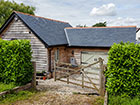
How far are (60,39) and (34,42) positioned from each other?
3.12 meters

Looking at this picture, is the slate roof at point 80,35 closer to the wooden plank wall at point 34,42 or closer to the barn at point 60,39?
the barn at point 60,39

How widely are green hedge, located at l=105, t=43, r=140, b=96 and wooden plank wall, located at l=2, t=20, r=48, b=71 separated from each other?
795cm

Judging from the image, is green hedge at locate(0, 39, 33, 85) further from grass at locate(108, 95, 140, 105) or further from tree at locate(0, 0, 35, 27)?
tree at locate(0, 0, 35, 27)

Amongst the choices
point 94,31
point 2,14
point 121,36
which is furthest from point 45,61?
point 2,14

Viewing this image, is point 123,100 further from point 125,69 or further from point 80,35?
point 80,35

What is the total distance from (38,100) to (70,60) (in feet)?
30.5

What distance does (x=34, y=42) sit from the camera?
13.4 meters

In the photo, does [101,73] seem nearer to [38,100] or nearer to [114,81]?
[114,81]

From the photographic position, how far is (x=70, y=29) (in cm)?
1792

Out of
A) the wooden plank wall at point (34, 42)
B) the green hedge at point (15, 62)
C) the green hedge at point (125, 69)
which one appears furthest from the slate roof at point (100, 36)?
the green hedge at point (15, 62)

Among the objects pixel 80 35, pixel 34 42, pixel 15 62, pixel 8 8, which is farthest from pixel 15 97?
pixel 8 8

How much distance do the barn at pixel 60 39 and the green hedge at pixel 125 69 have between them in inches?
291

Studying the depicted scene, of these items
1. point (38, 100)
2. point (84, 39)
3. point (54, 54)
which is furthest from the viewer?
point (84, 39)

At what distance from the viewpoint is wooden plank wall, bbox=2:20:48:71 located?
13.1 m
